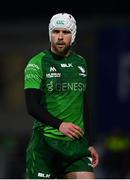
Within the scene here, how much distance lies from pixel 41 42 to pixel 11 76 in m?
1.51

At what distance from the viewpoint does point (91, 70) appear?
758 inches

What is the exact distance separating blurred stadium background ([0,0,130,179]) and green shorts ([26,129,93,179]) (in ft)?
19.2

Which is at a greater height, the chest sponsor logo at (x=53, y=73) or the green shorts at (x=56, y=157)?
the chest sponsor logo at (x=53, y=73)

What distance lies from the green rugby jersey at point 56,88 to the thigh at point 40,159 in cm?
11

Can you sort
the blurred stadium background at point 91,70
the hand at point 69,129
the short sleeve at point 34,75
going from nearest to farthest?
the hand at point 69,129 < the short sleeve at point 34,75 < the blurred stadium background at point 91,70

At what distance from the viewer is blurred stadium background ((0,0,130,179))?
1708 cm

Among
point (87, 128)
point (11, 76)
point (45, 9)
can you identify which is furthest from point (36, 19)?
point (87, 128)

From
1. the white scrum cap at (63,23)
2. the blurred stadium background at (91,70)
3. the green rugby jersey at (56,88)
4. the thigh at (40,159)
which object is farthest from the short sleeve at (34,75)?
the blurred stadium background at (91,70)

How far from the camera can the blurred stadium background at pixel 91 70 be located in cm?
1708

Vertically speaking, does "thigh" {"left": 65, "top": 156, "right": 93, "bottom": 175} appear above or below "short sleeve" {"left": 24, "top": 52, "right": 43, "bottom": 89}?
below

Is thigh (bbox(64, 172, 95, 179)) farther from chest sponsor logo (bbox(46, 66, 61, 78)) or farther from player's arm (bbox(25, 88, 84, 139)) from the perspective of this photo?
chest sponsor logo (bbox(46, 66, 61, 78))

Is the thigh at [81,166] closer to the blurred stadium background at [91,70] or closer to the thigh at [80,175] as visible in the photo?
the thigh at [80,175]

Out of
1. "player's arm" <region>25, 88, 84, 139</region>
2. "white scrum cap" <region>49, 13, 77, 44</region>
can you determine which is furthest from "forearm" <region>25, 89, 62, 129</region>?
"white scrum cap" <region>49, 13, 77, 44</region>

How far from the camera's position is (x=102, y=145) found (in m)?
17.0
